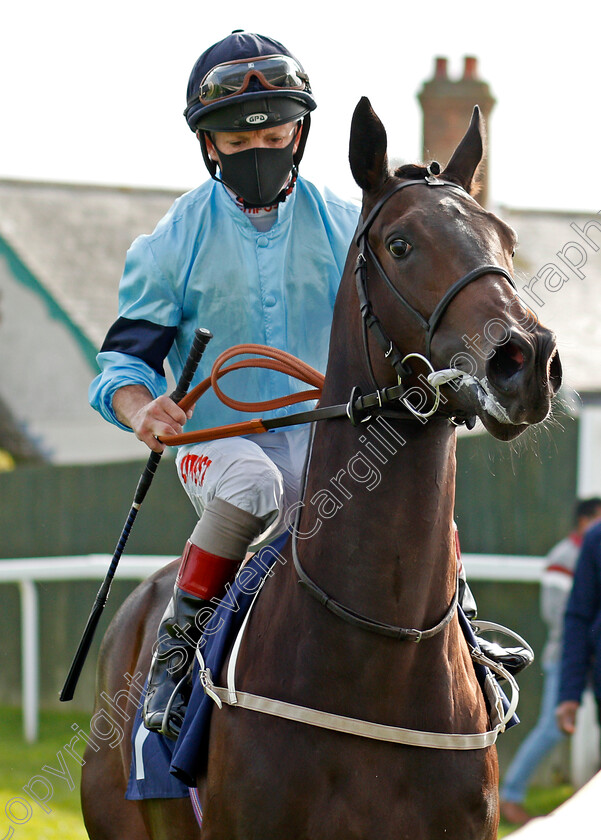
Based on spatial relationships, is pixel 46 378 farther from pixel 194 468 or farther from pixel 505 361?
pixel 505 361

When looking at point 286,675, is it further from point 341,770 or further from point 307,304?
point 307,304

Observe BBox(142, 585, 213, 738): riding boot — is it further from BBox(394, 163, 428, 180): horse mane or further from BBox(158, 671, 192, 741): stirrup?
BBox(394, 163, 428, 180): horse mane

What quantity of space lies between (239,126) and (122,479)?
700cm

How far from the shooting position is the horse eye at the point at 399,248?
2582 millimetres

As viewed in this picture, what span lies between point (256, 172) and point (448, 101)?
1662cm

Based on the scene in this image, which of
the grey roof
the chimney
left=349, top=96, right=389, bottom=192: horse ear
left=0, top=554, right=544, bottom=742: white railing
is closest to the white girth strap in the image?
left=349, top=96, right=389, bottom=192: horse ear

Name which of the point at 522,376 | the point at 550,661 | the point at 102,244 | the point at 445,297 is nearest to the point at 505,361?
the point at 522,376

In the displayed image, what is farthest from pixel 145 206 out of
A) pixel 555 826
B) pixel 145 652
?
pixel 555 826

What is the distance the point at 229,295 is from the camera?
3.38 metres

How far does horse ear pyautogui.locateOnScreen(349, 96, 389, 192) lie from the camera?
276 centimetres

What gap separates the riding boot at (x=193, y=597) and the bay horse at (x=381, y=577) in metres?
0.28

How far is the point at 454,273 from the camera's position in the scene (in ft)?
8.09

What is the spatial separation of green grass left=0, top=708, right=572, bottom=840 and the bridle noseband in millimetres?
4563

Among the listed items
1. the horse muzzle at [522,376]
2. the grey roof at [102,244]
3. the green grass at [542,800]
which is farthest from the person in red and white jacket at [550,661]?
the grey roof at [102,244]
